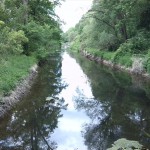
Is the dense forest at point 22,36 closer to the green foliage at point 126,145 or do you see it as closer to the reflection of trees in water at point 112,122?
the reflection of trees in water at point 112,122

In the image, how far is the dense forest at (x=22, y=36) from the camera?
18.8 metres

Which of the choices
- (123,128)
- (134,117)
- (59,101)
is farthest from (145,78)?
(123,128)

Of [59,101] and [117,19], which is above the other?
[117,19]

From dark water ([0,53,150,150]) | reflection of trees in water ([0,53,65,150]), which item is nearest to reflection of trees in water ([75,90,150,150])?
dark water ([0,53,150,150])

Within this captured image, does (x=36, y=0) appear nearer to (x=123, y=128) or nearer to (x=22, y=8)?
(x=22, y=8)

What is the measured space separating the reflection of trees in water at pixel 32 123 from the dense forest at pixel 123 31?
44.7 feet

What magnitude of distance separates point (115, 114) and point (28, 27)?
65.6 feet

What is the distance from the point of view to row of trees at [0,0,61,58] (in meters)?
19.2

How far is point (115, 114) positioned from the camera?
18.5m

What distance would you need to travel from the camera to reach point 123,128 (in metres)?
15.9

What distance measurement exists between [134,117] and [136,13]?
96.8 feet

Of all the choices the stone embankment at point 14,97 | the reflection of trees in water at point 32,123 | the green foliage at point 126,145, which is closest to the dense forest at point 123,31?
the stone embankment at point 14,97

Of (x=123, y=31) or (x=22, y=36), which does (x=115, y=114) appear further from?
(x=123, y=31)

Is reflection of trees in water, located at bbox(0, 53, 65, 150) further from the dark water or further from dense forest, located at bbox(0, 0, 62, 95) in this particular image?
dense forest, located at bbox(0, 0, 62, 95)
